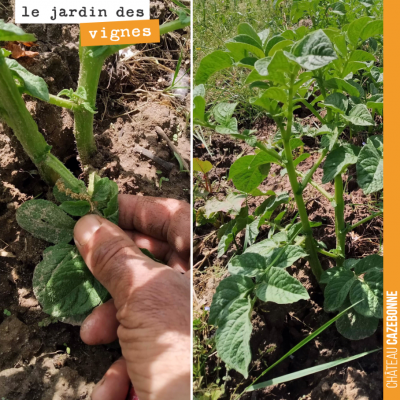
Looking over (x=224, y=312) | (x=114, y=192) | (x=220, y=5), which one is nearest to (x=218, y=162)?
(x=114, y=192)

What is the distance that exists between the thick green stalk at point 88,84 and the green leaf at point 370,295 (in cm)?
74

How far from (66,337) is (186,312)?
1.28ft

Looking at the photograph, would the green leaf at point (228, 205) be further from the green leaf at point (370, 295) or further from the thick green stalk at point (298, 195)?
the green leaf at point (370, 295)

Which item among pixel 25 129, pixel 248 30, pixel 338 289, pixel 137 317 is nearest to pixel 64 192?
pixel 25 129

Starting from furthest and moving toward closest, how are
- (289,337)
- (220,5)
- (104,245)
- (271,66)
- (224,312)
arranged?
1. (220,5)
2. (289,337)
3. (104,245)
4. (224,312)
5. (271,66)

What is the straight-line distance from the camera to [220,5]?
2.07 metres

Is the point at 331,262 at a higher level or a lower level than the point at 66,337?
higher

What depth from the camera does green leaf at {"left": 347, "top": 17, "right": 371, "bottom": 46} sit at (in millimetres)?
809

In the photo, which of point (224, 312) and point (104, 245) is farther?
point (104, 245)

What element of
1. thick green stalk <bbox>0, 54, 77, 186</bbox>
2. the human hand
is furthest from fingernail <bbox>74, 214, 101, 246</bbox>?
thick green stalk <bbox>0, 54, 77, 186</bbox>

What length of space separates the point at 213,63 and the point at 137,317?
558 millimetres

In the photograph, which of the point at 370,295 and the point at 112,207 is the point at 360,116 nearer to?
the point at 370,295

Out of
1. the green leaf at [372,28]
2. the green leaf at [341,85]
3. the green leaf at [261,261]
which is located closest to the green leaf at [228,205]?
the green leaf at [261,261]

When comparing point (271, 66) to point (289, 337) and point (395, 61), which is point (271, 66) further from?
point (289, 337)
